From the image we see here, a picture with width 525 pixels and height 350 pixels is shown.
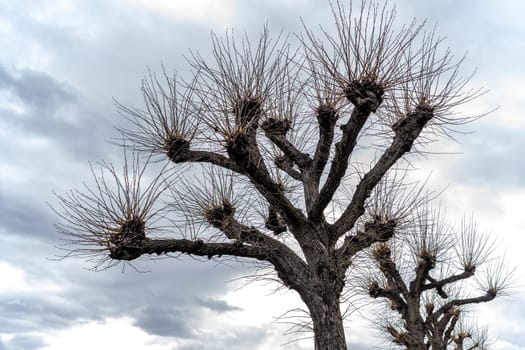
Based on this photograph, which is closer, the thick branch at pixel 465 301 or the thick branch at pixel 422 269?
the thick branch at pixel 422 269

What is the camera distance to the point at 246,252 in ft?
25.8

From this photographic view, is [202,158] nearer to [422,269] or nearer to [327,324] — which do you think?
[327,324]

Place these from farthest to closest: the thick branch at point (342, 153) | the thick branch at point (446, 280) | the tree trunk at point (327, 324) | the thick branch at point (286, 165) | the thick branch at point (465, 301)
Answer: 1. the thick branch at point (465, 301)
2. the thick branch at point (446, 280)
3. the thick branch at point (286, 165)
4. the thick branch at point (342, 153)
5. the tree trunk at point (327, 324)

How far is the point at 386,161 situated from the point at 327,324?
2.60 m

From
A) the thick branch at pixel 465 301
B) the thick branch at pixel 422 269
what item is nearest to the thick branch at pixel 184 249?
the thick branch at pixel 422 269

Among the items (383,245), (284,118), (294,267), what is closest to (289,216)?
(294,267)

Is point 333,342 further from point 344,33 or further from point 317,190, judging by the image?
point 344,33

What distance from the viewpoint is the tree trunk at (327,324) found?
7070mm

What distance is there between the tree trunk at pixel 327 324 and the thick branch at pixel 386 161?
46.0 inches

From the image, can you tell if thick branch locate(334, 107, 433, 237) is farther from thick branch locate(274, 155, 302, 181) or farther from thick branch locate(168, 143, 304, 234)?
thick branch locate(274, 155, 302, 181)

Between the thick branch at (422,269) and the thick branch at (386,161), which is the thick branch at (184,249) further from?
the thick branch at (422,269)

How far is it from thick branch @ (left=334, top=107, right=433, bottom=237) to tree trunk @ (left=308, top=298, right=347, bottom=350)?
1168 millimetres

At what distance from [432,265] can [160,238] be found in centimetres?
860

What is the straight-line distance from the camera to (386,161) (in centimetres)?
821
